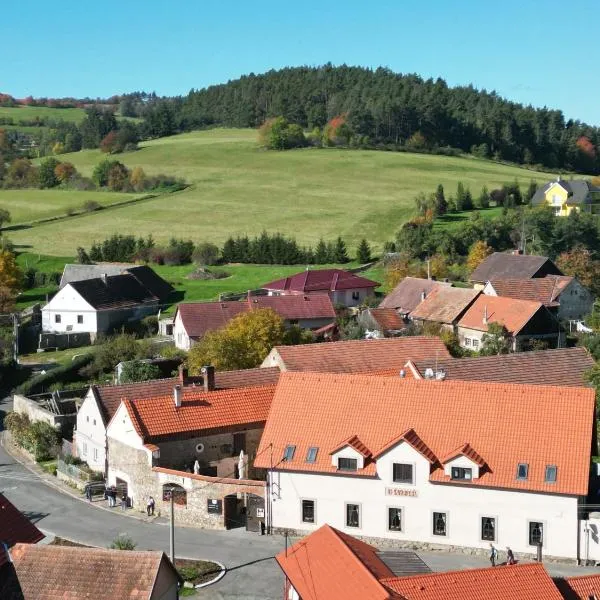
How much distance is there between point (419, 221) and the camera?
105 meters

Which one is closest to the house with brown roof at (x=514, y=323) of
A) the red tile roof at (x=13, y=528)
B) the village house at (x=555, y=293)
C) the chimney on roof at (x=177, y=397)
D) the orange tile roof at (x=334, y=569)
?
the village house at (x=555, y=293)

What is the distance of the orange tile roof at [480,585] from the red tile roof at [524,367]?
1962 centimetres

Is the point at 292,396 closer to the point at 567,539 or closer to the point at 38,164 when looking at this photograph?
the point at 567,539

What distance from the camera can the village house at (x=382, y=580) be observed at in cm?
2545

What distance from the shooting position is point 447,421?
3669 centimetres

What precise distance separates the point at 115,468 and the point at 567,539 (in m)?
18.9

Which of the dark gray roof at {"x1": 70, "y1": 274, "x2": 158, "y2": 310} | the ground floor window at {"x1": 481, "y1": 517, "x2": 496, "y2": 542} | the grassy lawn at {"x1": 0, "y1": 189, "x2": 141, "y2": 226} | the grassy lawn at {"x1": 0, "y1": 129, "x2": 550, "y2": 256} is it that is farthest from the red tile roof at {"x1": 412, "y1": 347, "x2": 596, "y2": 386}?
the grassy lawn at {"x1": 0, "y1": 189, "x2": 141, "y2": 226}

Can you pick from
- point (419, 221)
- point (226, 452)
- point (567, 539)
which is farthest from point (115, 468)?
point (419, 221)

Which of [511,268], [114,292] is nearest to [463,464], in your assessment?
[511,268]

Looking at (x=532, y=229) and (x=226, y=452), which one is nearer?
(x=226, y=452)

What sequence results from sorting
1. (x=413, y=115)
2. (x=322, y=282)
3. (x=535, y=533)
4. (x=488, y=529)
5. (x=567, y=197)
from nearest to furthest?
(x=535, y=533) < (x=488, y=529) < (x=322, y=282) < (x=567, y=197) < (x=413, y=115)

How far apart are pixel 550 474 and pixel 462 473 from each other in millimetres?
3043

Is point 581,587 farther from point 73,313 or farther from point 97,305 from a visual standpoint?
point 73,313

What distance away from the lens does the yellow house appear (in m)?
108
